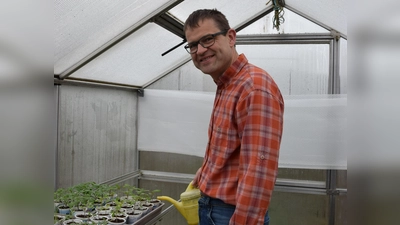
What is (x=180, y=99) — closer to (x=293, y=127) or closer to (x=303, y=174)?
(x=293, y=127)

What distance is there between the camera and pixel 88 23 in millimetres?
2078

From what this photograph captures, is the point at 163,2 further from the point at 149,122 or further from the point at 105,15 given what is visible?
the point at 149,122

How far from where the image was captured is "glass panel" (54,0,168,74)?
1904 mm

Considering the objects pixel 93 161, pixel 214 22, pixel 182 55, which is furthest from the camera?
pixel 182 55

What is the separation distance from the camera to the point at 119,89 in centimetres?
309

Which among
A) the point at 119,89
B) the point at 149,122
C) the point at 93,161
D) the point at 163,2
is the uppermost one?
the point at 163,2

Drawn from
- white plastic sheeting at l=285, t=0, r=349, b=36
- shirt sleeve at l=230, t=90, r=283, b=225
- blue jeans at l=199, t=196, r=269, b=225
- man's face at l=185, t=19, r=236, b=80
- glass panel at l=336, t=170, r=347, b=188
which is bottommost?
glass panel at l=336, t=170, r=347, b=188

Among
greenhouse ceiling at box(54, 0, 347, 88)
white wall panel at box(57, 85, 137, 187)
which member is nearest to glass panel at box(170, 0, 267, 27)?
greenhouse ceiling at box(54, 0, 347, 88)

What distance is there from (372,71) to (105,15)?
2.02 meters

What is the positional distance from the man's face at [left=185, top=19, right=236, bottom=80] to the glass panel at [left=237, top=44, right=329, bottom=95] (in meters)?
1.88

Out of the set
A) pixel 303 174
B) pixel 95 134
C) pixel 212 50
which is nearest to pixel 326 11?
pixel 303 174

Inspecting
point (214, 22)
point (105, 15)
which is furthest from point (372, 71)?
point (105, 15)

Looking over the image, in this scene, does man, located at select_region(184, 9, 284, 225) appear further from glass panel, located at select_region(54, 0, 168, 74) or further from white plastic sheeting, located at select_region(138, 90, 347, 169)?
white plastic sheeting, located at select_region(138, 90, 347, 169)

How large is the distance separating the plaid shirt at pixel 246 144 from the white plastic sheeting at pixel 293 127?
5.28 ft
